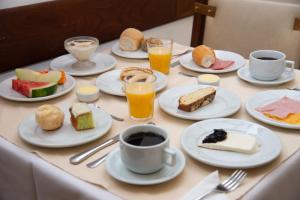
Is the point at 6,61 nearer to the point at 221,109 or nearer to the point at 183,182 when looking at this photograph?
the point at 221,109

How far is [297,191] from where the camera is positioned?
3.12 feet

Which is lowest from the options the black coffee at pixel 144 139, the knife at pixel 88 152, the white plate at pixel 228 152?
the knife at pixel 88 152

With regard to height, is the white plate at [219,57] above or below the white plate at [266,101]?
above

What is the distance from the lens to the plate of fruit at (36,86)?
1.16 meters

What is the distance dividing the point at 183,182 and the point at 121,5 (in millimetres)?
1293

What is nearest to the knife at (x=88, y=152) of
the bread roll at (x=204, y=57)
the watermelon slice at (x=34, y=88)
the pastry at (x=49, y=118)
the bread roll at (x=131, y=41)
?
the pastry at (x=49, y=118)

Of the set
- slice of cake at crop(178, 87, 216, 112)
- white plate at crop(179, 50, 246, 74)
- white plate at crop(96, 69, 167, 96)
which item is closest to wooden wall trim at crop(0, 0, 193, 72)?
white plate at crop(96, 69, 167, 96)

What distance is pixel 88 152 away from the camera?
2.95ft

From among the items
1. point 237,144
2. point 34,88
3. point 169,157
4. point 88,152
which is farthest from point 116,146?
point 34,88

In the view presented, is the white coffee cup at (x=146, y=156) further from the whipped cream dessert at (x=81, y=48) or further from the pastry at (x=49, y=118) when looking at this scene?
the whipped cream dessert at (x=81, y=48)

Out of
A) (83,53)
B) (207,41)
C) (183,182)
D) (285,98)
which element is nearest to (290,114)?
(285,98)

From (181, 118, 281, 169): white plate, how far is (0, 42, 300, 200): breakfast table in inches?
0.7

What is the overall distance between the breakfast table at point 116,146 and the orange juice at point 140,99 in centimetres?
2

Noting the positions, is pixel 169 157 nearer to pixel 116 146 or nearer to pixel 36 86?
pixel 116 146
